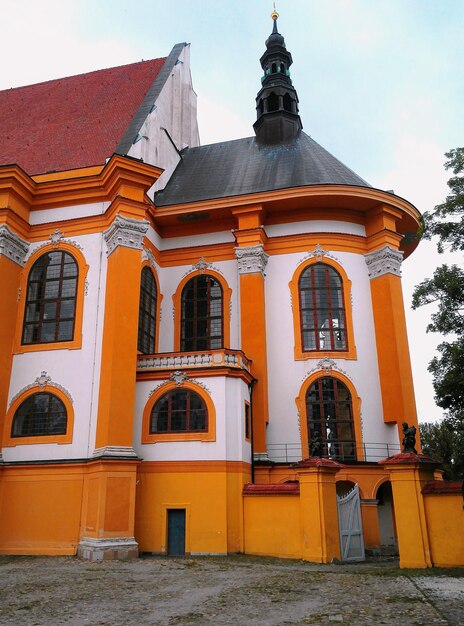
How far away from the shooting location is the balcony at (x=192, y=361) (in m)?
16.3

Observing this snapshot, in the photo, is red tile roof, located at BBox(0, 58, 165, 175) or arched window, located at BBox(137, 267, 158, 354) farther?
red tile roof, located at BBox(0, 58, 165, 175)

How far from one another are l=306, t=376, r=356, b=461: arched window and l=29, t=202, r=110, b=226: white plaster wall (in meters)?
8.96

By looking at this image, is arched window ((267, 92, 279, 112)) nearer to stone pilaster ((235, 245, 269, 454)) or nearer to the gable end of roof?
the gable end of roof

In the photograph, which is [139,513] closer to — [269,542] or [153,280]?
[269,542]

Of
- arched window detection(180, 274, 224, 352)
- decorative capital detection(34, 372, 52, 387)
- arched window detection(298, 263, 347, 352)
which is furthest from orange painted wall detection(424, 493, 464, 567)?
decorative capital detection(34, 372, 52, 387)

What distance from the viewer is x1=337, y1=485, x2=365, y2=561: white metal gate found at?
13.6 metres

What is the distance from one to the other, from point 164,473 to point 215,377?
293cm

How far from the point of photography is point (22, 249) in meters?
18.8

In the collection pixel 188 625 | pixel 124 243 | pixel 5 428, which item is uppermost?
pixel 124 243

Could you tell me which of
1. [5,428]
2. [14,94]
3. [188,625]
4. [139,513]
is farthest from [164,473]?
[14,94]

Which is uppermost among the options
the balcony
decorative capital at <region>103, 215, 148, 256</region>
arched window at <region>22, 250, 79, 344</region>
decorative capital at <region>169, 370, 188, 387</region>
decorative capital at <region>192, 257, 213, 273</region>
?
decorative capital at <region>192, 257, 213, 273</region>

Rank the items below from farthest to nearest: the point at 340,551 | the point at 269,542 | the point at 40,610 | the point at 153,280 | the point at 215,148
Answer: the point at 215,148
the point at 153,280
the point at 269,542
the point at 340,551
the point at 40,610

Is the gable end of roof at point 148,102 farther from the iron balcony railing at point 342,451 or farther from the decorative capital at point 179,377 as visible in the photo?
the iron balcony railing at point 342,451

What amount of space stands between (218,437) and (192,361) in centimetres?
230
